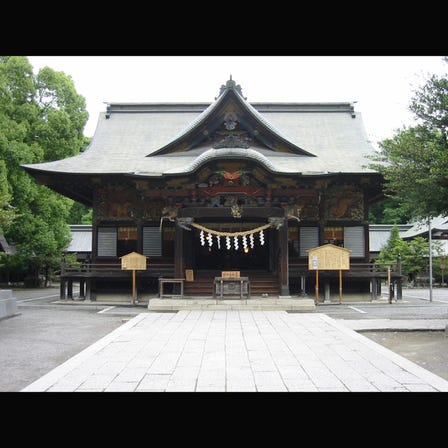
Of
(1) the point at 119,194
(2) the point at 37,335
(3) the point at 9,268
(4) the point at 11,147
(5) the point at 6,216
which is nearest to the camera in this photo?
(2) the point at 37,335

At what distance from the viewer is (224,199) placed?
17.5 m

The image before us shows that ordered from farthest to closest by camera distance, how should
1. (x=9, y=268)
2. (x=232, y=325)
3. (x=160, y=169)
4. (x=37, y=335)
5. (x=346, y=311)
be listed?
(x=9, y=268) → (x=160, y=169) → (x=346, y=311) → (x=232, y=325) → (x=37, y=335)

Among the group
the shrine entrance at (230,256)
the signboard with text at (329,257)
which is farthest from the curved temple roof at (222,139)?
the shrine entrance at (230,256)

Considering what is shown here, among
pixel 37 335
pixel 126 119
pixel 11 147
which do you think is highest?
pixel 126 119

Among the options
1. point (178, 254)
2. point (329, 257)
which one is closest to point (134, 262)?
point (178, 254)

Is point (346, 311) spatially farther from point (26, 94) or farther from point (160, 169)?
point (26, 94)

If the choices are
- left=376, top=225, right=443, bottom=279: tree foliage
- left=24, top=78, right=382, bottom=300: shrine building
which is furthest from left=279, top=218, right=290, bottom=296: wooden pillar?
left=376, top=225, right=443, bottom=279: tree foliage

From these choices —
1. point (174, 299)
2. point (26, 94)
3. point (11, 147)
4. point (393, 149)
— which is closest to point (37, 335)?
point (174, 299)

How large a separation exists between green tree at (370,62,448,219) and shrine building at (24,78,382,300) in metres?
5.73

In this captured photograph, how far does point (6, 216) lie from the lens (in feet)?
40.2

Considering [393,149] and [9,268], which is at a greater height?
[393,149]

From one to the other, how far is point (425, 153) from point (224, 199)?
843cm

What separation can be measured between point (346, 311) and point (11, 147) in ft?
55.7

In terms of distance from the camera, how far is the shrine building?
17234mm
